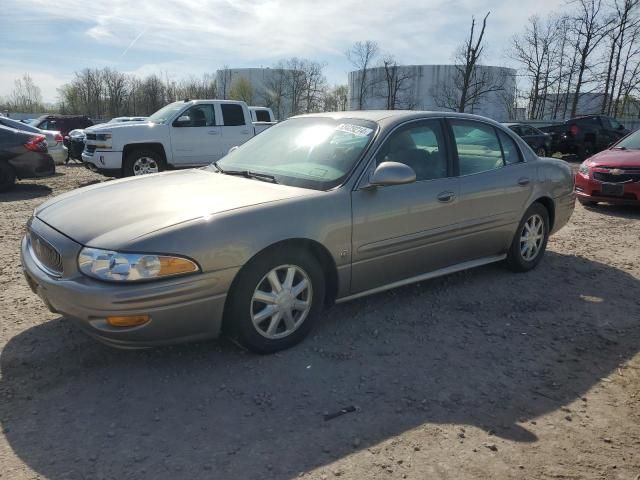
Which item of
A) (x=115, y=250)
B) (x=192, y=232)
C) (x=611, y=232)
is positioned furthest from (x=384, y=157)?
(x=611, y=232)

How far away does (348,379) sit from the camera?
3.06 meters

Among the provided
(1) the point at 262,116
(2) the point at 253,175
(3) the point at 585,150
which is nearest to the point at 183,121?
(1) the point at 262,116

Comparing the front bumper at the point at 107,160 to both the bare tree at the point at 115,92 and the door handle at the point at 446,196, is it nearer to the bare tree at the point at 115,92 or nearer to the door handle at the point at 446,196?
the door handle at the point at 446,196

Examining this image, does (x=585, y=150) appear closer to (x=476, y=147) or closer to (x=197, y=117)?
(x=197, y=117)

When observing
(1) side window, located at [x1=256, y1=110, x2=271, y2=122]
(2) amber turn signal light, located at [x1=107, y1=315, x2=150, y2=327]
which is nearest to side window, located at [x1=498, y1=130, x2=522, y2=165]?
(2) amber turn signal light, located at [x1=107, y1=315, x2=150, y2=327]

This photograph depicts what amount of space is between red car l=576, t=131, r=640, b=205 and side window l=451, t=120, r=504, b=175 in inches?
181

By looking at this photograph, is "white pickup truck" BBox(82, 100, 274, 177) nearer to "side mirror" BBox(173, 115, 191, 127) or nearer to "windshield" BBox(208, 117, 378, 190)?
"side mirror" BBox(173, 115, 191, 127)

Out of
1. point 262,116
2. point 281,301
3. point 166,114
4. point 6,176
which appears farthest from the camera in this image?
point 262,116

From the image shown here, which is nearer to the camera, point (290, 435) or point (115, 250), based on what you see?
point (290, 435)

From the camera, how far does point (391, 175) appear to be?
3.49 m

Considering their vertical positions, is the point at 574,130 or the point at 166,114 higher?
the point at 166,114

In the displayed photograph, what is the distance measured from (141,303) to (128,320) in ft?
0.41

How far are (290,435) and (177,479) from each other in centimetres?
57

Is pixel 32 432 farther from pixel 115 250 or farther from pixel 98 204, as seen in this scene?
pixel 98 204
